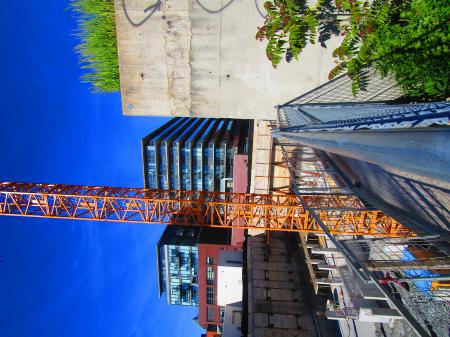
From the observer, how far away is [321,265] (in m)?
14.8

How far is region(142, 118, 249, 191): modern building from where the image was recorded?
36.1 metres

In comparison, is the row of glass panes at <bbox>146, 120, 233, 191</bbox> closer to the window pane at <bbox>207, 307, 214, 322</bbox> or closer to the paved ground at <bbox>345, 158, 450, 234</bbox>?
the window pane at <bbox>207, 307, 214, 322</bbox>

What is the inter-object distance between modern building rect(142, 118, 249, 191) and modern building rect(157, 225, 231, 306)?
5812mm

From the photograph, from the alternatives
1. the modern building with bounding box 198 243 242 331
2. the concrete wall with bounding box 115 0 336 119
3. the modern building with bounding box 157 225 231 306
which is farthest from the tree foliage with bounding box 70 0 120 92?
the modern building with bounding box 157 225 231 306

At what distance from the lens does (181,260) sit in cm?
3947

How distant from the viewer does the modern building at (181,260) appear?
126ft

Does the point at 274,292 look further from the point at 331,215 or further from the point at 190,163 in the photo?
the point at 190,163

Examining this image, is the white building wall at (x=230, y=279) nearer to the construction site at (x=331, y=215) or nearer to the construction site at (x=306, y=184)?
the construction site at (x=306, y=184)

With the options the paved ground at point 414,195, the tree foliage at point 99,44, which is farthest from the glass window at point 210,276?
the paved ground at point 414,195

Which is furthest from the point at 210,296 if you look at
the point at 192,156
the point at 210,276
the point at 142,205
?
the point at 142,205

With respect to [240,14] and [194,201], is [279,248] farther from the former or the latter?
[240,14]

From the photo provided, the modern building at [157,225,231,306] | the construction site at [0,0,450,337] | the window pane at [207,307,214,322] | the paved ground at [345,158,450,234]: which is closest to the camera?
the construction site at [0,0,450,337]

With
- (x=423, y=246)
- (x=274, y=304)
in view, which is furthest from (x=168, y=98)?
(x=274, y=304)

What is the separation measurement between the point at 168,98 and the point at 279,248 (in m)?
12.5
